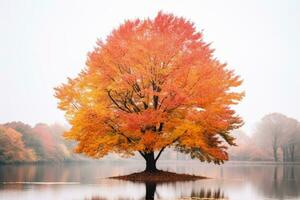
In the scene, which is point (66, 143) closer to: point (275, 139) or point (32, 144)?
point (32, 144)

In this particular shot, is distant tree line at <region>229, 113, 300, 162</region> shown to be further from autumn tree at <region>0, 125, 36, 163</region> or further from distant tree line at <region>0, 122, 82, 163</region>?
autumn tree at <region>0, 125, 36, 163</region>

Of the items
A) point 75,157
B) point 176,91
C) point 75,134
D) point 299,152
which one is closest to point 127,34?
point 176,91

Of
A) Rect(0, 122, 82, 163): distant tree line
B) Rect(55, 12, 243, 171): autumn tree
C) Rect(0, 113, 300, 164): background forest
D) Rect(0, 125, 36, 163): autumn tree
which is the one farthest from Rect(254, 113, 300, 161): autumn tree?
Rect(55, 12, 243, 171): autumn tree

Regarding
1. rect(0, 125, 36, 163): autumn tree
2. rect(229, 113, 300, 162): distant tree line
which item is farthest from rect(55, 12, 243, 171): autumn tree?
rect(229, 113, 300, 162): distant tree line

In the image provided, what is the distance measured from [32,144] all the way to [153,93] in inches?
3432

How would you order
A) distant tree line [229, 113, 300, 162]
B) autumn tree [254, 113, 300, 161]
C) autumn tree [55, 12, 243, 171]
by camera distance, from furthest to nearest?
distant tree line [229, 113, 300, 162] < autumn tree [254, 113, 300, 161] < autumn tree [55, 12, 243, 171]

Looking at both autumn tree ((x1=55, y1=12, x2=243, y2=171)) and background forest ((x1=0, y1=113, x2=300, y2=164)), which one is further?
background forest ((x1=0, y1=113, x2=300, y2=164))

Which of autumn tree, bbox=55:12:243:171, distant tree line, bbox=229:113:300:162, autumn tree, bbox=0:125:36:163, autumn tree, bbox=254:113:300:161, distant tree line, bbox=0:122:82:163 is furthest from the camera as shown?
distant tree line, bbox=229:113:300:162

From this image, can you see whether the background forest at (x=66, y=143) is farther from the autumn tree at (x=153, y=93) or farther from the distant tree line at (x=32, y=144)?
the autumn tree at (x=153, y=93)

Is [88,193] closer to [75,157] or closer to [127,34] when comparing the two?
[127,34]

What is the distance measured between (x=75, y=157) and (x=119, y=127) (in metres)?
101

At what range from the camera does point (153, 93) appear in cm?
3177

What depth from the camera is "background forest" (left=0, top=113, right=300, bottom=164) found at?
9976 centimetres

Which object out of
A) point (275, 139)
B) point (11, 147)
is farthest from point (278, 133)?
point (11, 147)
